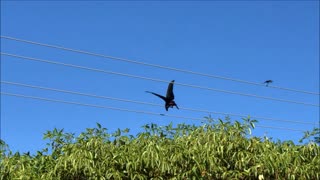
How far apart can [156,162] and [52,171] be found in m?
1.72

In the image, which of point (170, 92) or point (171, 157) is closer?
point (171, 157)

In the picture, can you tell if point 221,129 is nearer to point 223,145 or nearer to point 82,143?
point 223,145

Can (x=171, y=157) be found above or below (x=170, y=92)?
below

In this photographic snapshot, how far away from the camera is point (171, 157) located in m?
9.49

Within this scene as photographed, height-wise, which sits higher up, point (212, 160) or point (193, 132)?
point (193, 132)

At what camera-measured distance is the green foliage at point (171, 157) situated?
936cm

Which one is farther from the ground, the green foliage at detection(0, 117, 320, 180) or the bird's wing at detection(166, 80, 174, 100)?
the bird's wing at detection(166, 80, 174, 100)

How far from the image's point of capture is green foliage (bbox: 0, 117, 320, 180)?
936cm

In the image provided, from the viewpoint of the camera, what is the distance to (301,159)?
33.4 ft

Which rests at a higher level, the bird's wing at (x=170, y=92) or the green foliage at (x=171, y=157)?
the bird's wing at (x=170, y=92)

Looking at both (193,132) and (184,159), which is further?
(193,132)

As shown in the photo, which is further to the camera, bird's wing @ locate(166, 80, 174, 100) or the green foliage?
bird's wing @ locate(166, 80, 174, 100)

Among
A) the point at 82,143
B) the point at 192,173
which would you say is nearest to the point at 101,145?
the point at 82,143

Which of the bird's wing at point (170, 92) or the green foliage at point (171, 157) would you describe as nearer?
the green foliage at point (171, 157)
